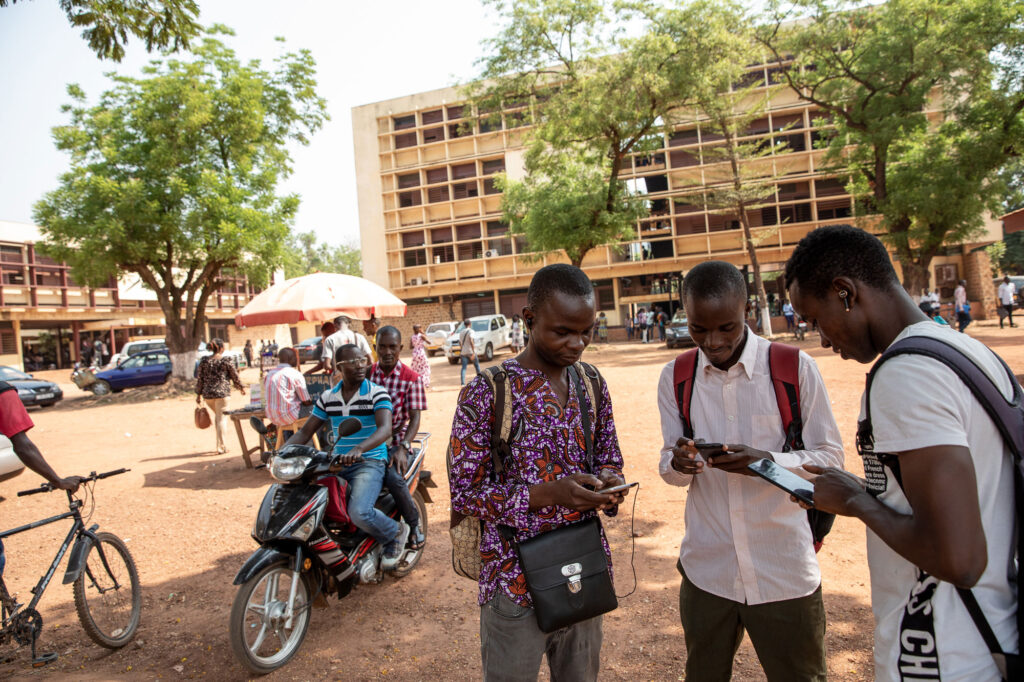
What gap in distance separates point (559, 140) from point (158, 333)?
3411 cm

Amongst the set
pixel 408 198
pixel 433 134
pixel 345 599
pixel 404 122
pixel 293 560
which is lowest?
pixel 345 599

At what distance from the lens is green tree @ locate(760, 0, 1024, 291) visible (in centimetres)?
1652

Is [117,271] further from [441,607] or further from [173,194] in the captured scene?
[441,607]

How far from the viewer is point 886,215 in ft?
62.6

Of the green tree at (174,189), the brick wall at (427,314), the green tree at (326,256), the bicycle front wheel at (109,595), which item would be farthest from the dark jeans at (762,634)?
the green tree at (326,256)

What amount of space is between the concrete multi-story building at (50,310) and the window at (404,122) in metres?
15.5

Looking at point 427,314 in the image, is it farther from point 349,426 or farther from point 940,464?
point 940,464

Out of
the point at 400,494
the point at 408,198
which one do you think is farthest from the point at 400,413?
the point at 408,198

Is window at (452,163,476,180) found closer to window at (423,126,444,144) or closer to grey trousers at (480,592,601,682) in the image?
window at (423,126,444,144)

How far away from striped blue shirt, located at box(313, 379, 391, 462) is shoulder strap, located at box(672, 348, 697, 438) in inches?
98.2

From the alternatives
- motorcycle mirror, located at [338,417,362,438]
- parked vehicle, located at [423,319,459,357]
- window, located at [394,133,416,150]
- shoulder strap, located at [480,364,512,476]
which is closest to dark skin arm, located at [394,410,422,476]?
motorcycle mirror, located at [338,417,362,438]

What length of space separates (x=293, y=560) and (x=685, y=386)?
2593 millimetres

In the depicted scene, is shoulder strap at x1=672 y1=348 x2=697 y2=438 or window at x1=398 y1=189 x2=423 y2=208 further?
window at x1=398 y1=189 x2=423 y2=208

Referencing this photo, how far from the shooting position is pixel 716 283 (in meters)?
2.22
